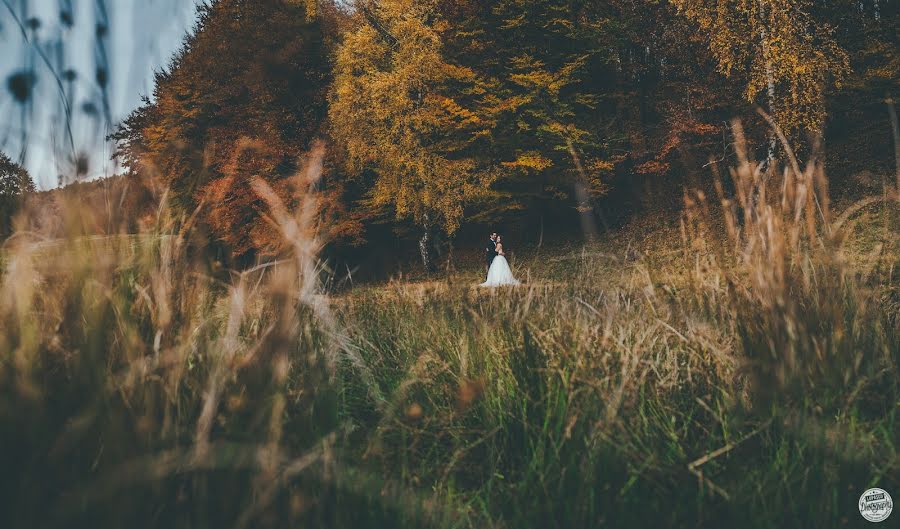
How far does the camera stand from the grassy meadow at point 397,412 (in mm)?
1326

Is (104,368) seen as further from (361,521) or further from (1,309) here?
(361,521)

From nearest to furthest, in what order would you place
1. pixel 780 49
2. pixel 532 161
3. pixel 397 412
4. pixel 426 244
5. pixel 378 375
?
pixel 397 412 < pixel 378 375 < pixel 780 49 < pixel 532 161 < pixel 426 244

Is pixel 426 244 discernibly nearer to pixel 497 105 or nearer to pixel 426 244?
pixel 426 244

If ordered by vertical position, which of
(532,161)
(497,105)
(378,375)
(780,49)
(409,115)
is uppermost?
(409,115)

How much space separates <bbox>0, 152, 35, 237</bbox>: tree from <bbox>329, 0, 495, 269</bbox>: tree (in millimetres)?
17063

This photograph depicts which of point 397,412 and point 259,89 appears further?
point 259,89

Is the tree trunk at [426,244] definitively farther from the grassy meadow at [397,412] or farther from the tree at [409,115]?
the grassy meadow at [397,412]

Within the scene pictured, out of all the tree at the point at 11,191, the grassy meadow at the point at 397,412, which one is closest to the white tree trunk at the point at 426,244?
the grassy meadow at the point at 397,412

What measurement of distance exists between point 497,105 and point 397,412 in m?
18.0

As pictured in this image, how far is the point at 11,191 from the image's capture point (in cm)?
175

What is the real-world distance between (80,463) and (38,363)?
265 mm

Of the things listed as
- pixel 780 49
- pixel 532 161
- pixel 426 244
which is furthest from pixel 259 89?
pixel 780 49

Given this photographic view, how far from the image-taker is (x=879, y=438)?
7.25 ft

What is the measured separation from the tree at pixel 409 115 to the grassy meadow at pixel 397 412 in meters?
16.3
